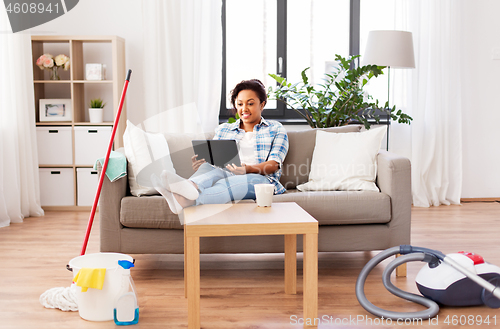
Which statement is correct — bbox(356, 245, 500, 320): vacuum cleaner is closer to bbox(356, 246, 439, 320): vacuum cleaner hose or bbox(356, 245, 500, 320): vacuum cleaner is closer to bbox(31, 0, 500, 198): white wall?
bbox(356, 246, 439, 320): vacuum cleaner hose

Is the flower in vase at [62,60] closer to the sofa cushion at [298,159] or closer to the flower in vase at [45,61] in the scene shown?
the flower in vase at [45,61]

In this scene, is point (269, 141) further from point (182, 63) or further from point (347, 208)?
point (182, 63)

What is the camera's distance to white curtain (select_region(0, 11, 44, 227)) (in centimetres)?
354

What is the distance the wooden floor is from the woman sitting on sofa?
0.43 meters

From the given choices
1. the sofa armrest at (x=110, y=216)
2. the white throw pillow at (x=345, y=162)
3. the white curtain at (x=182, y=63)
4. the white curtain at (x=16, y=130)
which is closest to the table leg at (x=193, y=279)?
the sofa armrest at (x=110, y=216)

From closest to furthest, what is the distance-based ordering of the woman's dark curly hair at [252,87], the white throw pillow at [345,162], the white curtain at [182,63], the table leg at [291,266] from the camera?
1. the table leg at [291,266]
2. the white throw pillow at [345,162]
3. the woman's dark curly hair at [252,87]
4. the white curtain at [182,63]

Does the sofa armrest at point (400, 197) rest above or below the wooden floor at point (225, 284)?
above

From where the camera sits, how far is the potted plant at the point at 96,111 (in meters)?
4.01

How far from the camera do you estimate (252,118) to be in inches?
108

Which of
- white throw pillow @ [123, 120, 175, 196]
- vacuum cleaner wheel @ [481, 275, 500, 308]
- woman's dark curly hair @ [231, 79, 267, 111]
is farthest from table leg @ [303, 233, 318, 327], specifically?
woman's dark curly hair @ [231, 79, 267, 111]

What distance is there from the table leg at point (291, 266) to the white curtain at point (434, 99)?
2.44 metres

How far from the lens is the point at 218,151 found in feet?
7.97

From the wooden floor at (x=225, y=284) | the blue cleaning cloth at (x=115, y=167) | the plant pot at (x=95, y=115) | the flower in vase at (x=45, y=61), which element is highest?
the flower in vase at (x=45, y=61)

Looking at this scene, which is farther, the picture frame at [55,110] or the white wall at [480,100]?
the white wall at [480,100]
